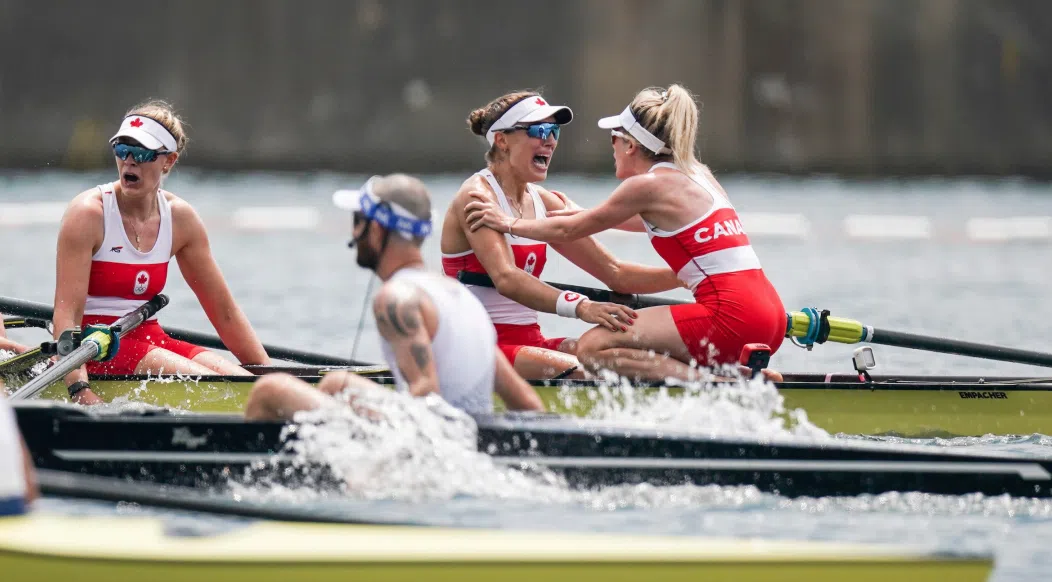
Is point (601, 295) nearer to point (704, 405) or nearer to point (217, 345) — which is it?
point (704, 405)

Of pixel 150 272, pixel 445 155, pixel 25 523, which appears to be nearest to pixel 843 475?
pixel 25 523

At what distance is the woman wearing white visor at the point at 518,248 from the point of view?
22.3 feet

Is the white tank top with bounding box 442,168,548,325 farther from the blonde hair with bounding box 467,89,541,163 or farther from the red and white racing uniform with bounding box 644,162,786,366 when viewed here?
the red and white racing uniform with bounding box 644,162,786,366

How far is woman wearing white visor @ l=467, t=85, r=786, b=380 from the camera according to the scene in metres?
6.63

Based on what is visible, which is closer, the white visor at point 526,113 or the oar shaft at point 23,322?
the white visor at point 526,113

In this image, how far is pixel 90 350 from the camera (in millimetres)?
6395

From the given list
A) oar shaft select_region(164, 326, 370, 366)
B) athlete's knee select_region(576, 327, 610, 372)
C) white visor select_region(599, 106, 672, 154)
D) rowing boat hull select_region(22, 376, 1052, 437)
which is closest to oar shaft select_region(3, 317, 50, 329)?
oar shaft select_region(164, 326, 370, 366)

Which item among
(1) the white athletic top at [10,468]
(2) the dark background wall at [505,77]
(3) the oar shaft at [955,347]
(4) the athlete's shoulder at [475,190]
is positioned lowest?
(1) the white athletic top at [10,468]

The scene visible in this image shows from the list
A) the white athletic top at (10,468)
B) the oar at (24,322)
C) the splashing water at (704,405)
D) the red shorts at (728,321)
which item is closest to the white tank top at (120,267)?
the oar at (24,322)

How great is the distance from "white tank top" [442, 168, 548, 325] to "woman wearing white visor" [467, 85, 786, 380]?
0.22 meters

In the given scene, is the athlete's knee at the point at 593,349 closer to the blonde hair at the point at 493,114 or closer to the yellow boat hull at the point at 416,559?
the blonde hair at the point at 493,114

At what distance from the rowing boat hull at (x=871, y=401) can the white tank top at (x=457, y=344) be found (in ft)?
4.35

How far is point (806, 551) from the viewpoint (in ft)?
13.8

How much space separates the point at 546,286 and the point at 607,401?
67 centimetres
